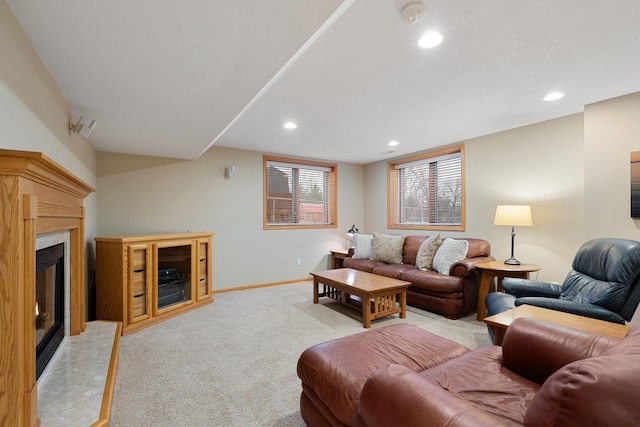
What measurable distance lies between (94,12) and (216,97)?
36.3 inches

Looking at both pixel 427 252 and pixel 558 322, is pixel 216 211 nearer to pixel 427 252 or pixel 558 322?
pixel 427 252

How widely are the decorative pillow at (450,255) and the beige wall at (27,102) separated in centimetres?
396

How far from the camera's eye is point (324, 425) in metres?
1.48

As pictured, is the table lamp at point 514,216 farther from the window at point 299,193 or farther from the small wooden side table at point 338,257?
the window at point 299,193

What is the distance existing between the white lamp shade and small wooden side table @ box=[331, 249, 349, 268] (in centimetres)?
260

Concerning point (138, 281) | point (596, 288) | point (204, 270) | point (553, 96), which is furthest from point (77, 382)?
point (553, 96)

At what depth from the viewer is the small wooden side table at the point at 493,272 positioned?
3176mm

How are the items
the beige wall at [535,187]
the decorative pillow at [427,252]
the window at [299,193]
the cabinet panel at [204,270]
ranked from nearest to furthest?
the beige wall at [535,187], the cabinet panel at [204,270], the decorative pillow at [427,252], the window at [299,193]

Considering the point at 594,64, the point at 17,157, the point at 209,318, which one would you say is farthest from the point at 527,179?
the point at 17,157

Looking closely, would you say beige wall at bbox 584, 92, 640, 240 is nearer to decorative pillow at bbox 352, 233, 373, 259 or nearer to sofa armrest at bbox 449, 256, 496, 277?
sofa armrest at bbox 449, 256, 496, 277

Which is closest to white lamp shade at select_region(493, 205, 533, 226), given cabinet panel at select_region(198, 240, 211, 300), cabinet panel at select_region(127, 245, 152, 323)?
cabinet panel at select_region(198, 240, 211, 300)

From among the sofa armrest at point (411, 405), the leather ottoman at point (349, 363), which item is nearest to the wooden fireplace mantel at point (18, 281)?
the leather ottoman at point (349, 363)

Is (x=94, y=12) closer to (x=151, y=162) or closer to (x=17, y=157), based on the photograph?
(x=17, y=157)

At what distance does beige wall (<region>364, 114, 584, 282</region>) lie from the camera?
3314 mm
